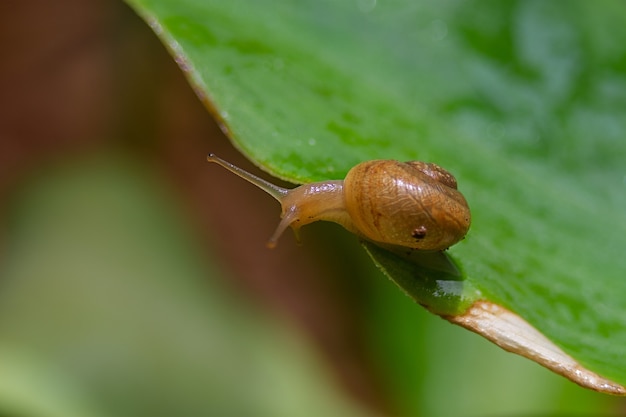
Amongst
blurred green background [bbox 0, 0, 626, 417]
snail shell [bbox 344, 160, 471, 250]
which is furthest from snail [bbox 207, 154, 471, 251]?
blurred green background [bbox 0, 0, 626, 417]

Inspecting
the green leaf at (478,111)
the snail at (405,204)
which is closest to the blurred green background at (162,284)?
the green leaf at (478,111)

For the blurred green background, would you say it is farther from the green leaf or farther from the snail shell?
the snail shell

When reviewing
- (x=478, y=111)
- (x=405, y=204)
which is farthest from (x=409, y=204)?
(x=478, y=111)

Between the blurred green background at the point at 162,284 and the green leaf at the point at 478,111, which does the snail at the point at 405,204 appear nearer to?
the green leaf at the point at 478,111

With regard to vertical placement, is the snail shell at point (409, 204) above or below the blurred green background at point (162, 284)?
above

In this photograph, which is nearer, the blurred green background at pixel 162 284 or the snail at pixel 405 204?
the snail at pixel 405 204

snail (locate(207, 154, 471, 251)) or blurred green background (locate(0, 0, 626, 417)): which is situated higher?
snail (locate(207, 154, 471, 251))
